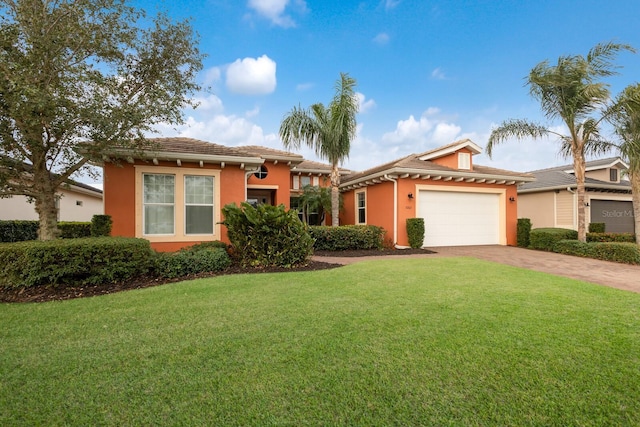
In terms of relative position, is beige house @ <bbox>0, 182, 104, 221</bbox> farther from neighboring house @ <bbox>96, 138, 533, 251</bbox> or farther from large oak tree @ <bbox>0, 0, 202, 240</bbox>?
large oak tree @ <bbox>0, 0, 202, 240</bbox>

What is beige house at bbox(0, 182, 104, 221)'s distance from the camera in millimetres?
12398

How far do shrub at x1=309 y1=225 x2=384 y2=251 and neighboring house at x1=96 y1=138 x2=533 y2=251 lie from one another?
4.28 ft

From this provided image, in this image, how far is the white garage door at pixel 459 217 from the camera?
12453 millimetres

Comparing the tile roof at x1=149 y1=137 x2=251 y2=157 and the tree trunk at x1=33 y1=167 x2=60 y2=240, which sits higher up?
the tile roof at x1=149 y1=137 x2=251 y2=157

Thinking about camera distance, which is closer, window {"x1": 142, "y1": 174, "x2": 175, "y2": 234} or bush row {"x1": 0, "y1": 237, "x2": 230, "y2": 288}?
bush row {"x1": 0, "y1": 237, "x2": 230, "y2": 288}

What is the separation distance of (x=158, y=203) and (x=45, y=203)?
2753 mm

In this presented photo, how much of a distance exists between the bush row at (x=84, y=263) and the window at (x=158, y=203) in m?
2.85

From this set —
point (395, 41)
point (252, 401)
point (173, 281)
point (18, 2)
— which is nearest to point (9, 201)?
point (18, 2)

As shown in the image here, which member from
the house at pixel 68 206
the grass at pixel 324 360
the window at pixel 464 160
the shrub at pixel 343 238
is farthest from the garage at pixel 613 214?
the house at pixel 68 206

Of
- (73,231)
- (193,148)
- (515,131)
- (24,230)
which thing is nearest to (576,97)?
(515,131)

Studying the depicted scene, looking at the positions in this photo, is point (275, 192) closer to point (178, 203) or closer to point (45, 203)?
point (178, 203)

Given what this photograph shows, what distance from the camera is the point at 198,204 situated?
9.30 meters

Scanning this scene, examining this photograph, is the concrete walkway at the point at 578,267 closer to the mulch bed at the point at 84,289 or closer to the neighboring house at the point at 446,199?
the neighboring house at the point at 446,199

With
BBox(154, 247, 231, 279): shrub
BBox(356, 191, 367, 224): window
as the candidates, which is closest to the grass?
BBox(154, 247, 231, 279): shrub
